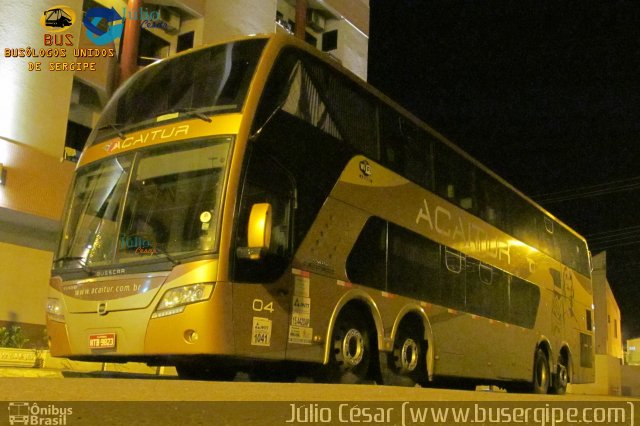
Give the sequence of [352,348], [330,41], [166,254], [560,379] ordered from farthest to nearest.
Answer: [330,41] < [560,379] < [352,348] < [166,254]

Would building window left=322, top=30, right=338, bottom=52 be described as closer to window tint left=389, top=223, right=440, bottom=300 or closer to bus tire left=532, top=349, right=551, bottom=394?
bus tire left=532, top=349, right=551, bottom=394

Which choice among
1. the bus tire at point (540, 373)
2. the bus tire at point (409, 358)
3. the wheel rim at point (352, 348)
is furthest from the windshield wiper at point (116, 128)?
the bus tire at point (540, 373)

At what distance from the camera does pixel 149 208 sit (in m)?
7.60

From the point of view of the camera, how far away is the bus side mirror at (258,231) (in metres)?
6.90

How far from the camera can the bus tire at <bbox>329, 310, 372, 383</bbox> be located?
328 inches

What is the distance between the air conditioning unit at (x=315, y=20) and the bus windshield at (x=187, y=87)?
65.3 ft

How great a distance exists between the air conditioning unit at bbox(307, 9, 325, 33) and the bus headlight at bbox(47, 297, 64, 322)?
864 inches

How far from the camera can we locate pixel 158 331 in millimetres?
7020

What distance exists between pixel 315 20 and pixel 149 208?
22.2 m

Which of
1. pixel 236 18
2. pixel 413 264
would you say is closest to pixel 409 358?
pixel 413 264

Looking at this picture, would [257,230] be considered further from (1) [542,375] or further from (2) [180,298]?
(1) [542,375]

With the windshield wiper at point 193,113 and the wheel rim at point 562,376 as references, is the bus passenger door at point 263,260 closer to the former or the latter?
the windshield wiper at point 193,113
